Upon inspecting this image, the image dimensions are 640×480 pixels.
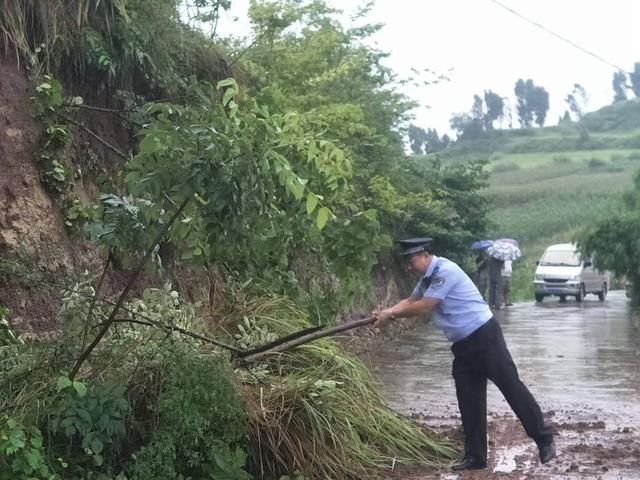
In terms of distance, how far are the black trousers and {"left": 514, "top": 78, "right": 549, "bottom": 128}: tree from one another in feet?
438

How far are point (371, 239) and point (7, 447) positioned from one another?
2.74m

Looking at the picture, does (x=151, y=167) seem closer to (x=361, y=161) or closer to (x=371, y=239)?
(x=371, y=239)

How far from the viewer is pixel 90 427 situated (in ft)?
18.5

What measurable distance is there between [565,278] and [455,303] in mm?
25626

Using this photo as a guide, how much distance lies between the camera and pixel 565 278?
105 ft

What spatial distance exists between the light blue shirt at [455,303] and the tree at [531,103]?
133 meters

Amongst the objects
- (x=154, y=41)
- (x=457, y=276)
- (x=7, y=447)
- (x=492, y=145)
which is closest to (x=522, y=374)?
(x=457, y=276)

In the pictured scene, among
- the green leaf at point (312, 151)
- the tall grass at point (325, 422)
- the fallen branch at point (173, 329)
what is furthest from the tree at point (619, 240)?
the green leaf at point (312, 151)

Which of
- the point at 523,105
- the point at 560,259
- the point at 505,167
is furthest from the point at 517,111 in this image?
the point at 560,259

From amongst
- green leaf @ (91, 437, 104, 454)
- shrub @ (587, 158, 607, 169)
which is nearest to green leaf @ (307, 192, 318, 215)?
green leaf @ (91, 437, 104, 454)

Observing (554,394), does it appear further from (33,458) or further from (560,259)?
(560,259)

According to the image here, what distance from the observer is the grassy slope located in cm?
5394

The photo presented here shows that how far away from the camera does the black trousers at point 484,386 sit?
7.20 metres

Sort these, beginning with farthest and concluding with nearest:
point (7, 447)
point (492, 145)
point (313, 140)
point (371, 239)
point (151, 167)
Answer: point (492, 145)
point (371, 239)
point (313, 140)
point (151, 167)
point (7, 447)
